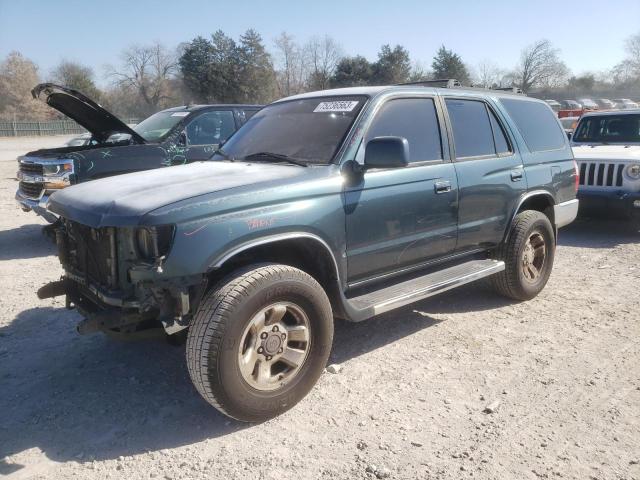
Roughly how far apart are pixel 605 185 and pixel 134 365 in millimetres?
7414

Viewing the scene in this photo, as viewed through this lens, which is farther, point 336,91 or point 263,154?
point 336,91

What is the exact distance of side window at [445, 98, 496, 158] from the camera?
14.6 ft

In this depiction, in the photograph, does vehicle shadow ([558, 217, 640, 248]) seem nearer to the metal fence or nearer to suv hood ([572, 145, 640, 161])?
suv hood ([572, 145, 640, 161])

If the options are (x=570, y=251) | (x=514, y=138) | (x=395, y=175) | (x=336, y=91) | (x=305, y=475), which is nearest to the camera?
(x=305, y=475)

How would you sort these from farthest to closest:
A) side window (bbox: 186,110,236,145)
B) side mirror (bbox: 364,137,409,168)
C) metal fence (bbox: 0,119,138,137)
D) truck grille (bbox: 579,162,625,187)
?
metal fence (bbox: 0,119,138,137)
truck grille (bbox: 579,162,625,187)
side window (bbox: 186,110,236,145)
side mirror (bbox: 364,137,409,168)

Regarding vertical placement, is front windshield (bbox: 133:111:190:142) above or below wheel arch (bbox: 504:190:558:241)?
above

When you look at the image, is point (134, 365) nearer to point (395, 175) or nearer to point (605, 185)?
point (395, 175)

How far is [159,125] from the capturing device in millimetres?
8172

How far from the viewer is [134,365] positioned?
12.9ft

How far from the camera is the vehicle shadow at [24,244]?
7.19m

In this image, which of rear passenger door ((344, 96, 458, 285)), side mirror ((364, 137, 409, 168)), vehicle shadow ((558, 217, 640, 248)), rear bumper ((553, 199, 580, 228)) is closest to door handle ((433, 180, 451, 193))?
rear passenger door ((344, 96, 458, 285))

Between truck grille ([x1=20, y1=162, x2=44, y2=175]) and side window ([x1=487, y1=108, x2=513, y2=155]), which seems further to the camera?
truck grille ([x1=20, y1=162, x2=44, y2=175])

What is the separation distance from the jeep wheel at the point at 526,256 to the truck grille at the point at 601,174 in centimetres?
359

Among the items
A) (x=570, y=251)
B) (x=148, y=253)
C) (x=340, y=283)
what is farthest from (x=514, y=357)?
(x=570, y=251)
